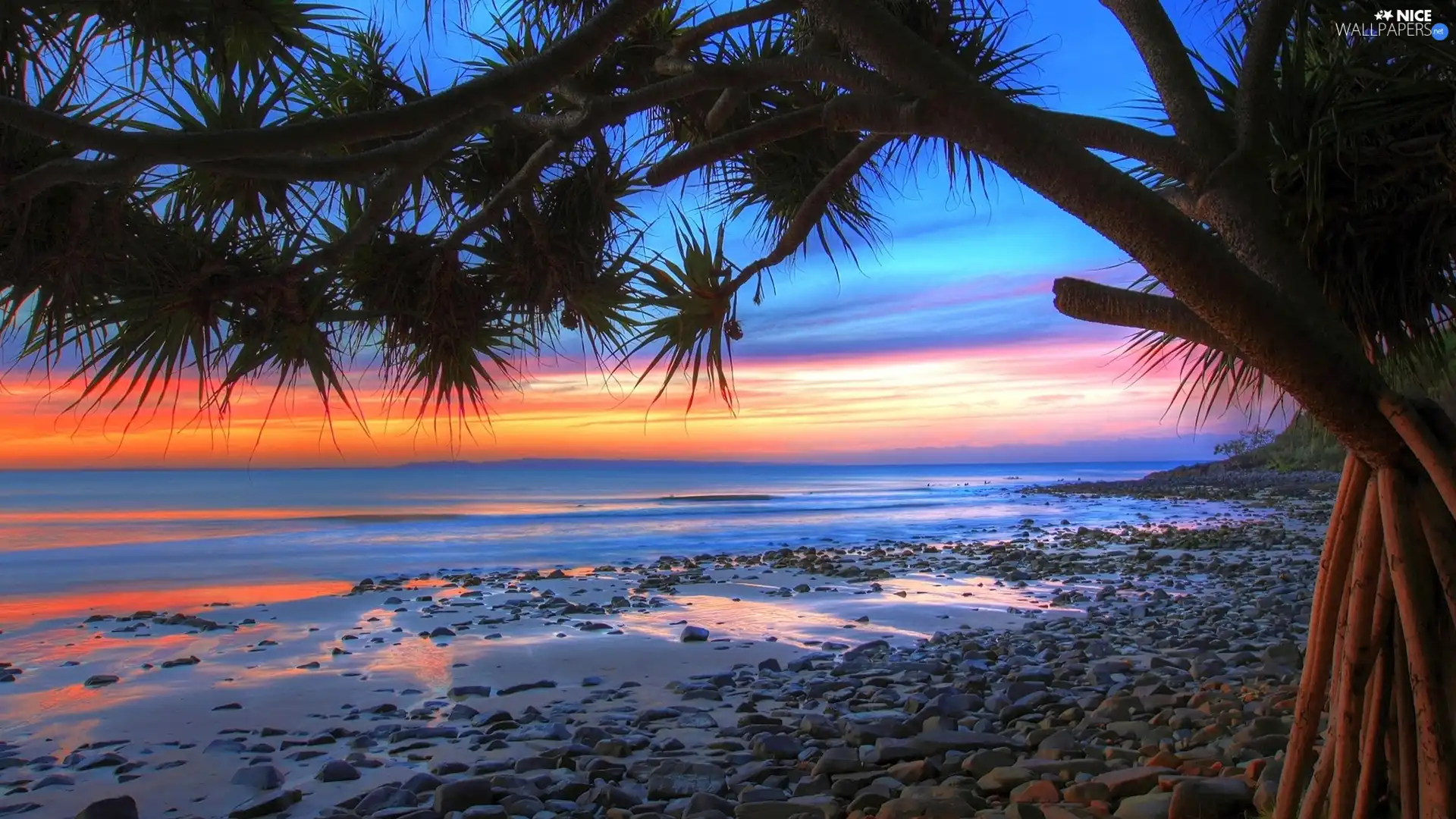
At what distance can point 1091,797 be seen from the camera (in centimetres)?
264

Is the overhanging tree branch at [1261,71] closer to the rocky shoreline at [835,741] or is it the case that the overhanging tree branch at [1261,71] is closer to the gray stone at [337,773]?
the rocky shoreline at [835,741]

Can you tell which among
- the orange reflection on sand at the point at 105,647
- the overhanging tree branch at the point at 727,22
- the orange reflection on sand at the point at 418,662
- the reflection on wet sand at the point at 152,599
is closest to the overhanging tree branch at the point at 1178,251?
the overhanging tree branch at the point at 727,22

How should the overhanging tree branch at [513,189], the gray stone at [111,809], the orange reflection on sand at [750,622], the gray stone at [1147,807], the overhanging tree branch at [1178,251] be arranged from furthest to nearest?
the orange reflection on sand at [750,622] → the overhanging tree branch at [513,189] → the gray stone at [111,809] → the gray stone at [1147,807] → the overhanging tree branch at [1178,251]

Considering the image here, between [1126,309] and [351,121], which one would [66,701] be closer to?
[351,121]

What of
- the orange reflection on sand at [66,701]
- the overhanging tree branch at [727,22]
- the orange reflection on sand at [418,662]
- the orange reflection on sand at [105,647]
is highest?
the overhanging tree branch at [727,22]

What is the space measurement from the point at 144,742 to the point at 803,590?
19.0 feet

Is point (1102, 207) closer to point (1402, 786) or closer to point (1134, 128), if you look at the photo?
point (1134, 128)

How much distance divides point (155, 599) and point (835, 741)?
851 centimetres

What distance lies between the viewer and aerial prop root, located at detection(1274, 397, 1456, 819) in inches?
71.9

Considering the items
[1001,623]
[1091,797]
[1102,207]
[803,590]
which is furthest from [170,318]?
[803,590]

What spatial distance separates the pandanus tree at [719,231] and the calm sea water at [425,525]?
844 centimetres

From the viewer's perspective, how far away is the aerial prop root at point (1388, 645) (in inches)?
71.9

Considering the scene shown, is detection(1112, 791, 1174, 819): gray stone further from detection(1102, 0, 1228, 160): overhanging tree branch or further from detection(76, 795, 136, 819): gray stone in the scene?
detection(76, 795, 136, 819): gray stone

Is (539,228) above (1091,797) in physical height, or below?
above
